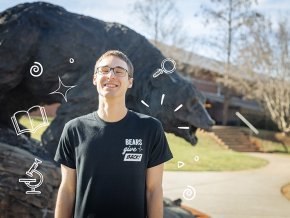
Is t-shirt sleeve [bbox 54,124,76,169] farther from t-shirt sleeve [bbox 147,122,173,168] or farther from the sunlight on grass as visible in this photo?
the sunlight on grass

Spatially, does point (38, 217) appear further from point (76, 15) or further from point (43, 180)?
point (76, 15)

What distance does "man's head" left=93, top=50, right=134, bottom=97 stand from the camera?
2.01m

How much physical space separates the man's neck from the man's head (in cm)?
4

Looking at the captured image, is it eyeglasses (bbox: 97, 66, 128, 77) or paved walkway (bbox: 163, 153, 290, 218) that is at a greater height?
eyeglasses (bbox: 97, 66, 128, 77)

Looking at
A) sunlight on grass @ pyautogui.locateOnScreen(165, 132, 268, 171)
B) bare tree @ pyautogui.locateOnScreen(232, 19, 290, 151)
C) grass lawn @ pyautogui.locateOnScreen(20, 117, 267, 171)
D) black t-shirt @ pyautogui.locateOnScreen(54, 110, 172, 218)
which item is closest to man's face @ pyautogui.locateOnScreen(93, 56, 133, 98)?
black t-shirt @ pyautogui.locateOnScreen(54, 110, 172, 218)

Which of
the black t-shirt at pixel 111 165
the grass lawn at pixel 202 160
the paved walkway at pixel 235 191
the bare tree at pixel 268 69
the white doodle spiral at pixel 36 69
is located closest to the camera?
the black t-shirt at pixel 111 165

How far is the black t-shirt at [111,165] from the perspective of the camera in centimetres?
193

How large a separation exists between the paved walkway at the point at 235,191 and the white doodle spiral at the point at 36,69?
2.95 meters

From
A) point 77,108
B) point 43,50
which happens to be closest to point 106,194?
point 77,108

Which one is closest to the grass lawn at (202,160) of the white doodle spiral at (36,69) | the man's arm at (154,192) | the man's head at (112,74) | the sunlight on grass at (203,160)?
the sunlight on grass at (203,160)

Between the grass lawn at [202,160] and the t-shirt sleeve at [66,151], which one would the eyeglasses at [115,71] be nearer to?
the t-shirt sleeve at [66,151]

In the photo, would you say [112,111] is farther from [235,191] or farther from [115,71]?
[235,191]

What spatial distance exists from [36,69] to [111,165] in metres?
3.28

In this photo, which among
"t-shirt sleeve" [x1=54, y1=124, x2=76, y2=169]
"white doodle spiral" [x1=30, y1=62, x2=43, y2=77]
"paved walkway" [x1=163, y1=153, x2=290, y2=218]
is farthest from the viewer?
"paved walkway" [x1=163, y1=153, x2=290, y2=218]
